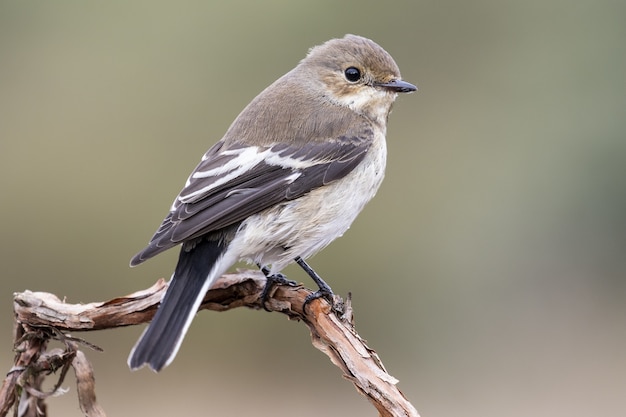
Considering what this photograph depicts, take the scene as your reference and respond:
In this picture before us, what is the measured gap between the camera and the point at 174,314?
3.08m

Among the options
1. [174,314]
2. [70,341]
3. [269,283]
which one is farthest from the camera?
[269,283]

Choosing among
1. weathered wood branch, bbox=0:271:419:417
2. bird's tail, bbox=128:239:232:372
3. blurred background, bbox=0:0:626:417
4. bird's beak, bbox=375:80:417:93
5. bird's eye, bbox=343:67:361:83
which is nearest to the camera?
weathered wood branch, bbox=0:271:419:417

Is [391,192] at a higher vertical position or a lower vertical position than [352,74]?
lower

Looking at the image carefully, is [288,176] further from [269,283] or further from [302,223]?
[269,283]

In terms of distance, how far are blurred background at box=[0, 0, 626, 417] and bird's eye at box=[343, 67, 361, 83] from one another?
276 centimetres

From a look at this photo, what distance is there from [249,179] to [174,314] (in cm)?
88

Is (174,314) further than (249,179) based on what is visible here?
No

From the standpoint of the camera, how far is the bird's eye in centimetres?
445

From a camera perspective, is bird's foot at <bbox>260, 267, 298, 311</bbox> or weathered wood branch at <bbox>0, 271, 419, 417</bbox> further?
bird's foot at <bbox>260, 267, 298, 311</bbox>

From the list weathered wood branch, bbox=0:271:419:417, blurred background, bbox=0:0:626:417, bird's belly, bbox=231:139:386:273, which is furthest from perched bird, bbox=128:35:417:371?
blurred background, bbox=0:0:626:417

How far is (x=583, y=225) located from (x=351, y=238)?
2.23 metres

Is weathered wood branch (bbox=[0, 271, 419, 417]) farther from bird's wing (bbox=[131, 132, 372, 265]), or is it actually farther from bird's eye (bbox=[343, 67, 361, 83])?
bird's eye (bbox=[343, 67, 361, 83])

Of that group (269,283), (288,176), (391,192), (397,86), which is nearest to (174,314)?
(269,283)

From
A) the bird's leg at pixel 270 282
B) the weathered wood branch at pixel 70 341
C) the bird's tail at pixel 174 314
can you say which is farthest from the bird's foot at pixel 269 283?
the weathered wood branch at pixel 70 341
